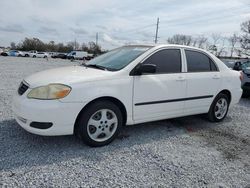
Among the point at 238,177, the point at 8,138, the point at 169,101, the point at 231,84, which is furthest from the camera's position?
the point at 231,84

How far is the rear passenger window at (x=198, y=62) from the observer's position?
4531 mm

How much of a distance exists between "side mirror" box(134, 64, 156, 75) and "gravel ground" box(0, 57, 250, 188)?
1.12 metres

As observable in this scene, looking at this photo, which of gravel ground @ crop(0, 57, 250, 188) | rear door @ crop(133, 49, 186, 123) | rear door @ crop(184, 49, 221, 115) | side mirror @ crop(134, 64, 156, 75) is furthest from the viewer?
rear door @ crop(184, 49, 221, 115)

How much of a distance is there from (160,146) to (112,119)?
88 centimetres

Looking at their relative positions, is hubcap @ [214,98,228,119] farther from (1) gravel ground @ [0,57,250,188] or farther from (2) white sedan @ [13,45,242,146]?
(1) gravel ground @ [0,57,250,188]

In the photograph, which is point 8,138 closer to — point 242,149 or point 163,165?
point 163,165

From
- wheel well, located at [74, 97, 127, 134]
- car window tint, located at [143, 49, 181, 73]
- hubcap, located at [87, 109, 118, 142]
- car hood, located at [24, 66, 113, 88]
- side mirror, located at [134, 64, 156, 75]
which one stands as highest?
car window tint, located at [143, 49, 181, 73]

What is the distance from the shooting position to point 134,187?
260 cm

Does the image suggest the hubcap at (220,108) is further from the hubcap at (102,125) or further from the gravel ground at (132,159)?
the hubcap at (102,125)

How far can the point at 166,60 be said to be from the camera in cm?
421

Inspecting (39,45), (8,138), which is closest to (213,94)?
(8,138)

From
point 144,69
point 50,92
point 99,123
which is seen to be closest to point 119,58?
point 144,69

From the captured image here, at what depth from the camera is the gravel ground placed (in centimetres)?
270

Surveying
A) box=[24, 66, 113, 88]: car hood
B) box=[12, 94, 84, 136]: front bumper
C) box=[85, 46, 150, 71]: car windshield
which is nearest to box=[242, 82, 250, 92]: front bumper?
box=[85, 46, 150, 71]: car windshield
